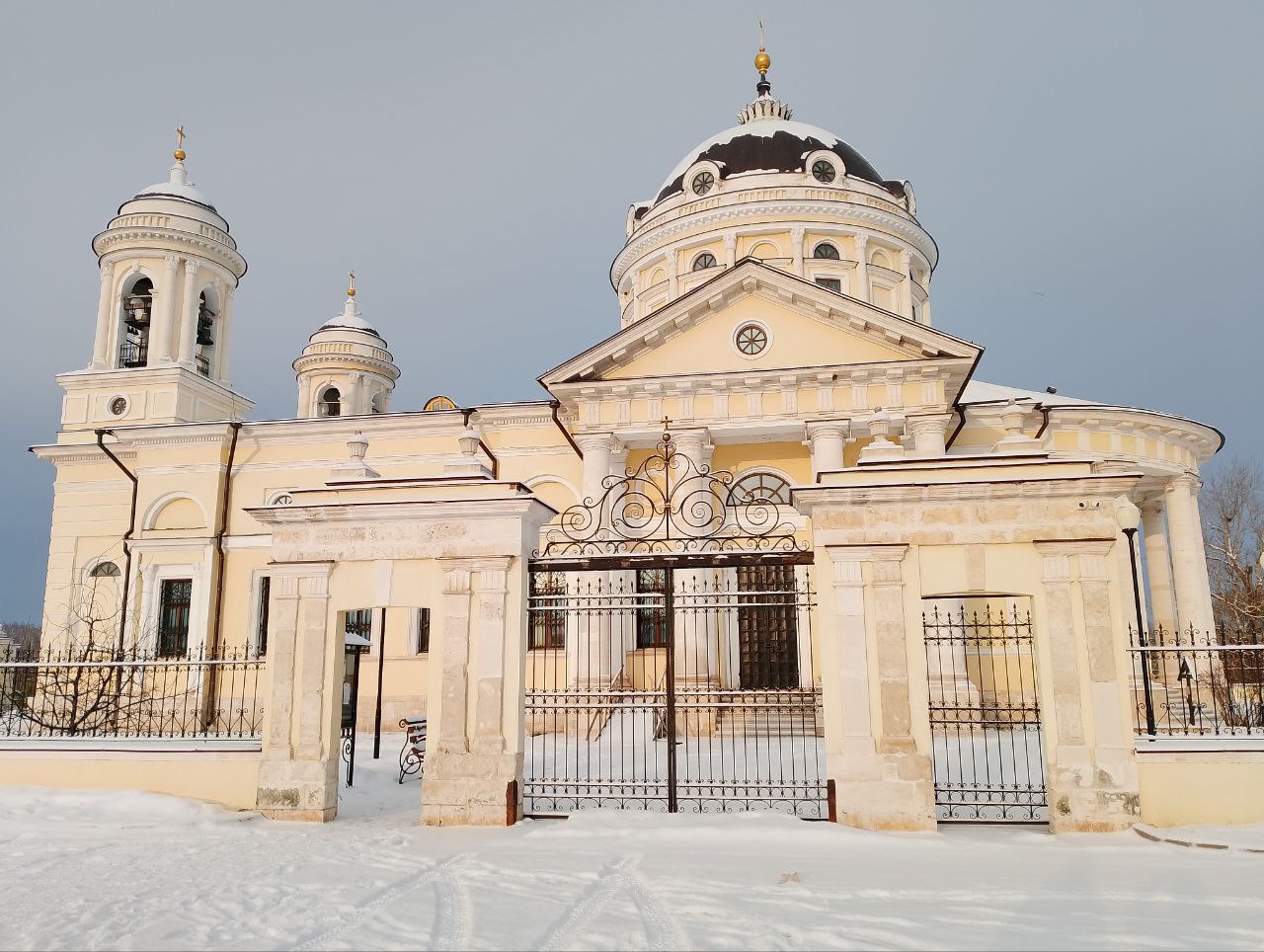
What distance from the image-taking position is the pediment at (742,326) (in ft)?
66.4

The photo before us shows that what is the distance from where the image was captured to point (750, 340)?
818 inches

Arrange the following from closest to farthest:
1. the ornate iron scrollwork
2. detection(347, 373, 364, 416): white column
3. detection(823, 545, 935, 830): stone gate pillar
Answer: detection(823, 545, 935, 830): stone gate pillar < the ornate iron scrollwork < detection(347, 373, 364, 416): white column

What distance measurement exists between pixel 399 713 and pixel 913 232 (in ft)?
71.0

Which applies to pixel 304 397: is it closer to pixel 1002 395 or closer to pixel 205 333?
pixel 205 333

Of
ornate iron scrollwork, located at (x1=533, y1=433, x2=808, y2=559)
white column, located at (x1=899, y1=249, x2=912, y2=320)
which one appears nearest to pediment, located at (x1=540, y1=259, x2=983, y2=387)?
ornate iron scrollwork, located at (x1=533, y1=433, x2=808, y2=559)

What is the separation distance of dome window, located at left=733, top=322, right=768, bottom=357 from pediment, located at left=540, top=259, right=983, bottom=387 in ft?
0.23

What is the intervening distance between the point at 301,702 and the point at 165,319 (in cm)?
2045

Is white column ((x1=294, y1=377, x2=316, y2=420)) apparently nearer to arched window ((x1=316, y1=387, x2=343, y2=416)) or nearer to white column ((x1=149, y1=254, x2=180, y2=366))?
arched window ((x1=316, y1=387, x2=343, y2=416))

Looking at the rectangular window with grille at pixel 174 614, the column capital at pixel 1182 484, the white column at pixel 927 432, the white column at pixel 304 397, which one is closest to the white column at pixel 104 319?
the rectangular window with grille at pixel 174 614

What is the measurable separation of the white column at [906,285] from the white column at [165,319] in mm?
21428

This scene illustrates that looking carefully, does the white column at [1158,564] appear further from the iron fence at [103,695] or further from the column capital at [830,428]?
the iron fence at [103,695]

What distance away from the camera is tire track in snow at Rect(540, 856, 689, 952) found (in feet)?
18.3

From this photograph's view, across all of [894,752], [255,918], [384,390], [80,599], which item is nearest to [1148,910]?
[894,752]

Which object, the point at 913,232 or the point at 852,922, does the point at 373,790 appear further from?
the point at 913,232
